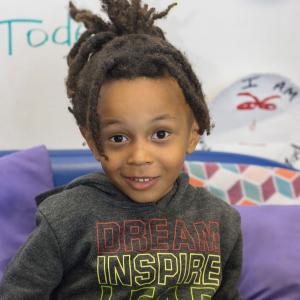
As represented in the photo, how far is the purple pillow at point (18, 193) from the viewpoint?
40.3 inches

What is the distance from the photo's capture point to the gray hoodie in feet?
2.58

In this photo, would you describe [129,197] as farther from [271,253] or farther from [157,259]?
[271,253]

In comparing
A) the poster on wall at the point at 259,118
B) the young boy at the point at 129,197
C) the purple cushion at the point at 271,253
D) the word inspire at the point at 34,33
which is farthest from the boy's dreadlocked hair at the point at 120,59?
the poster on wall at the point at 259,118

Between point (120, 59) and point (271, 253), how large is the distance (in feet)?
1.83

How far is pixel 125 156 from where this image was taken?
29.6 inches

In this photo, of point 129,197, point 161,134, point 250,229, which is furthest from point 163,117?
point 250,229

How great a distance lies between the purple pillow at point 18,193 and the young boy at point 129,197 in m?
0.21

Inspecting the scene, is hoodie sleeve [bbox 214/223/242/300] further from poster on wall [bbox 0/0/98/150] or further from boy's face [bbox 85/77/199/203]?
poster on wall [bbox 0/0/98/150]

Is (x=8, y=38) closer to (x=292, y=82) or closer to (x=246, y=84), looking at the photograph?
(x=246, y=84)

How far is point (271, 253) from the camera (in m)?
1.03

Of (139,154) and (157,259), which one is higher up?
(139,154)

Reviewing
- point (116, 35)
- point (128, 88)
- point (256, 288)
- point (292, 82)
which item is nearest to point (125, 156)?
point (128, 88)

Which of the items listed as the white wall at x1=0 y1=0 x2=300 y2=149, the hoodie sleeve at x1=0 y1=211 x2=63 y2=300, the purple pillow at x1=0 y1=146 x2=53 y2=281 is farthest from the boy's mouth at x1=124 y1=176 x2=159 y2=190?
the white wall at x1=0 y1=0 x2=300 y2=149

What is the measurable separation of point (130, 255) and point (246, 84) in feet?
2.55
